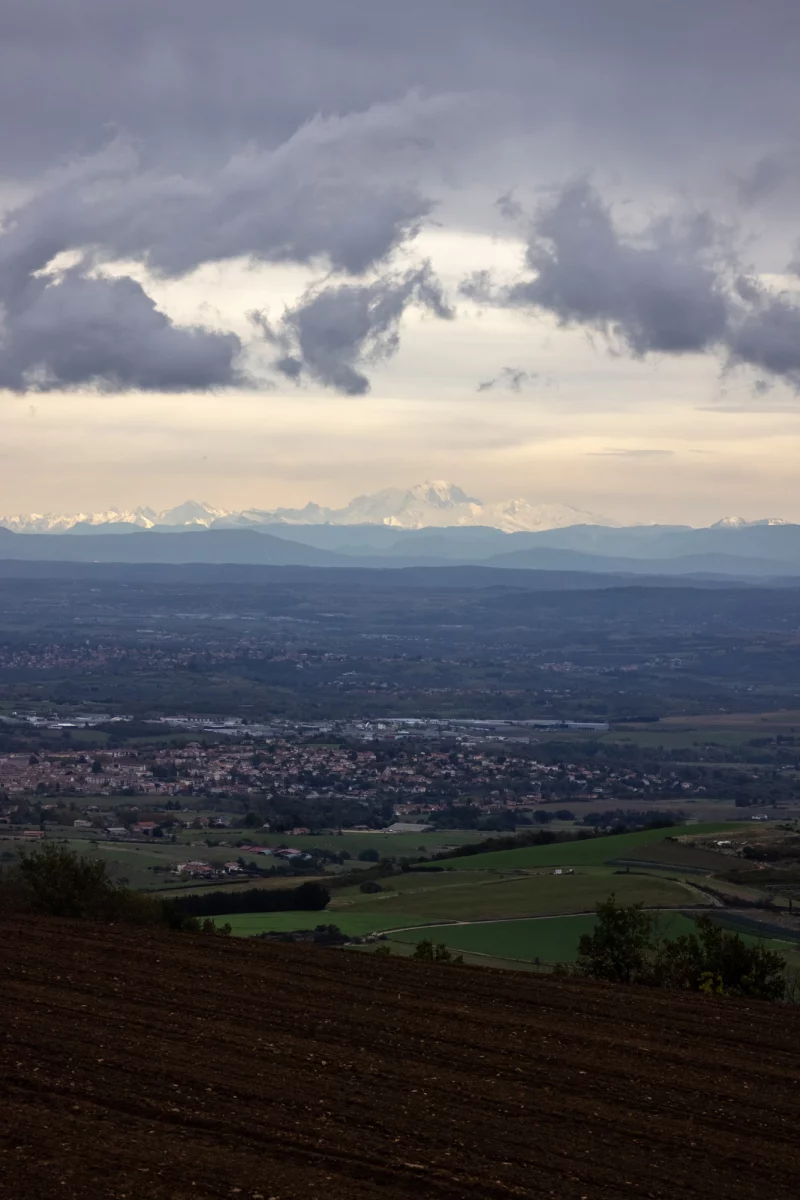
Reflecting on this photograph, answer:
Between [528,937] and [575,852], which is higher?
[528,937]

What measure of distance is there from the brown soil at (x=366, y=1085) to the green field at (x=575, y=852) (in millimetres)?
43793

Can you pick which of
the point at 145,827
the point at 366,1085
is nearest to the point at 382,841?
the point at 145,827

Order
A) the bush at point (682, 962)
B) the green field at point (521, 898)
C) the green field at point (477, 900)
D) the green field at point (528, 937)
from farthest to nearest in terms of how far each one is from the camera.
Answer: the green field at point (521, 898) < the green field at point (477, 900) < the green field at point (528, 937) < the bush at point (682, 962)

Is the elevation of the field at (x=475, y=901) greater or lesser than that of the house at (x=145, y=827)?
greater

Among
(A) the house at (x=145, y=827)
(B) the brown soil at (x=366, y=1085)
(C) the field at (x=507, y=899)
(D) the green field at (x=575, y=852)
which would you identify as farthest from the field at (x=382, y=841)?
(B) the brown soil at (x=366, y=1085)

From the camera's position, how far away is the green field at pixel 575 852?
205ft

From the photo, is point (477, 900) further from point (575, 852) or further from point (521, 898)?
point (575, 852)

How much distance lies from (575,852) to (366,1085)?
5339 centimetres

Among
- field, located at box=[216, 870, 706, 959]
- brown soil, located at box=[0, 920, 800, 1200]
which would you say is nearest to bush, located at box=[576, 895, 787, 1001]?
brown soil, located at box=[0, 920, 800, 1200]

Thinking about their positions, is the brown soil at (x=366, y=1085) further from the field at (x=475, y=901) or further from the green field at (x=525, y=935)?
the field at (x=475, y=901)

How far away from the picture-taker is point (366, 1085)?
13312 mm

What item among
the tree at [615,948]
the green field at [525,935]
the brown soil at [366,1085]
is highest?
the brown soil at [366,1085]

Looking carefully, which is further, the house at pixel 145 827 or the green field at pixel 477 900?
the house at pixel 145 827

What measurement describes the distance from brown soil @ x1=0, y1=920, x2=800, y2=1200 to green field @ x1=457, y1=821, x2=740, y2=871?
43793 mm
